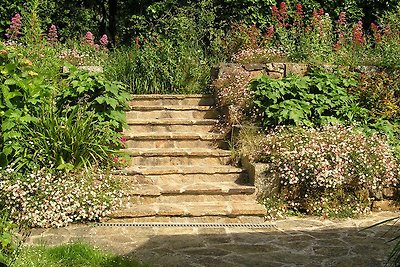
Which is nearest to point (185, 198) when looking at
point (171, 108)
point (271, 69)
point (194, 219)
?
point (194, 219)

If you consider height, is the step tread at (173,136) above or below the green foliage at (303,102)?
below

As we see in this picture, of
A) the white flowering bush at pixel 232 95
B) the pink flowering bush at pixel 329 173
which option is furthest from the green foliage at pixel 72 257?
the white flowering bush at pixel 232 95

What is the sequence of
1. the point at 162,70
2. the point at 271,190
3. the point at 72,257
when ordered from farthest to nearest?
the point at 162,70 → the point at 271,190 → the point at 72,257

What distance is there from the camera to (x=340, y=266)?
4.35 m

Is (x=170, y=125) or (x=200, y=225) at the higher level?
(x=170, y=125)

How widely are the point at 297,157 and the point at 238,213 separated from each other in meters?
1.01

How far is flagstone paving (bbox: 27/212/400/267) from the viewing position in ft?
14.7

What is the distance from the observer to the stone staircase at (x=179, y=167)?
18.9ft

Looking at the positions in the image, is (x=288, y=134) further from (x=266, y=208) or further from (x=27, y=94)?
(x=27, y=94)

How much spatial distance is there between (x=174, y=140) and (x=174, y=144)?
61 millimetres

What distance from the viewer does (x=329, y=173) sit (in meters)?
5.87

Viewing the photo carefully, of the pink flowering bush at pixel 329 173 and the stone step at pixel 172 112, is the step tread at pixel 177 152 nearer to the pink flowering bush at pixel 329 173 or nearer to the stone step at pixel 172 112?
the pink flowering bush at pixel 329 173

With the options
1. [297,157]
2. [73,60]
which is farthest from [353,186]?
[73,60]

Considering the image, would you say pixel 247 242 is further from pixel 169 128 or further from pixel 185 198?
pixel 169 128
